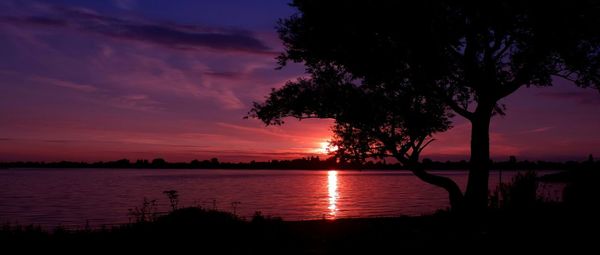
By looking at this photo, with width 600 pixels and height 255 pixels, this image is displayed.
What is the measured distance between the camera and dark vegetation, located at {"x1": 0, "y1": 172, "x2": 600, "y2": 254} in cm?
1578

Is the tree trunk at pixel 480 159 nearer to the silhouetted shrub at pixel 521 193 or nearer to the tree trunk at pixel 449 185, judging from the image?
the tree trunk at pixel 449 185

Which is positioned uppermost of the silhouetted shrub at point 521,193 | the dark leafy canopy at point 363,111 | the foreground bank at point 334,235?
the dark leafy canopy at point 363,111

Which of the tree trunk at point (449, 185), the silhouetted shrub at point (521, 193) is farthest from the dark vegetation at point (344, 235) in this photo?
the tree trunk at point (449, 185)

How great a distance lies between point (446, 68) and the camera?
22.7 m

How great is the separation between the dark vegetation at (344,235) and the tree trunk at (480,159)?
835 millimetres

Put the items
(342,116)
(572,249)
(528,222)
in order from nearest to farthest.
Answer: (572,249)
(528,222)
(342,116)

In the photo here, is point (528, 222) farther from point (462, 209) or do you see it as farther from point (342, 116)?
point (342, 116)

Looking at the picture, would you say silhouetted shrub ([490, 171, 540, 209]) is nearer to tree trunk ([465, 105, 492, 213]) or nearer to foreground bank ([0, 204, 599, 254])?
tree trunk ([465, 105, 492, 213])

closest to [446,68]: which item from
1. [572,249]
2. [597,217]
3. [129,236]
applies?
[597,217]

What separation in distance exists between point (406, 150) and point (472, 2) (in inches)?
274

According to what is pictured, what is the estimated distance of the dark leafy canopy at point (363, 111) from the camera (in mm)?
24281

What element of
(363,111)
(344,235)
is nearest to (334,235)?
(344,235)

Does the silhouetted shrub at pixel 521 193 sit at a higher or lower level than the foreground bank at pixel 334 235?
higher

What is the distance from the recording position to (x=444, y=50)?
22.8 meters
